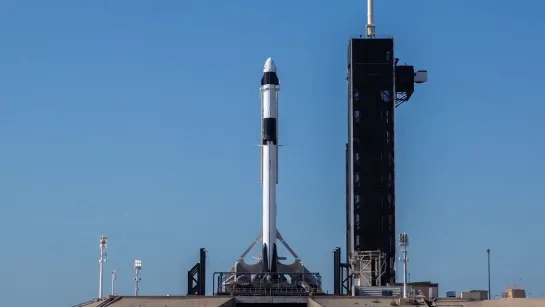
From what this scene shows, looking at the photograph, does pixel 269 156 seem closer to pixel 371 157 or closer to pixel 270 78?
pixel 270 78

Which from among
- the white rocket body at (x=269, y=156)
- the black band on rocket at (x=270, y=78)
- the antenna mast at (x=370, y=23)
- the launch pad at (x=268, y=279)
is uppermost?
the antenna mast at (x=370, y=23)

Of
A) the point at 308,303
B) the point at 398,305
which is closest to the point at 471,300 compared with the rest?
the point at 398,305

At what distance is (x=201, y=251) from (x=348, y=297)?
50.7 feet

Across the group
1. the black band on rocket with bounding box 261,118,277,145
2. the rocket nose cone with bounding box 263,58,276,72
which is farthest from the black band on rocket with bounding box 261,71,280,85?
the black band on rocket with bounding box 261,118,277,145

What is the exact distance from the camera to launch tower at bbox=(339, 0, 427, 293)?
328 feet

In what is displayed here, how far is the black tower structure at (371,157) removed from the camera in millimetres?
100000

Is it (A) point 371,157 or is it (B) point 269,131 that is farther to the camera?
(A) point 371,157

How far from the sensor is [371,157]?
10081 cm

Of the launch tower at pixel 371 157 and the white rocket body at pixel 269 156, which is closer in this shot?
the white rocket body at pixel 269 156

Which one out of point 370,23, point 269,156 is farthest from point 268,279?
point 370,23

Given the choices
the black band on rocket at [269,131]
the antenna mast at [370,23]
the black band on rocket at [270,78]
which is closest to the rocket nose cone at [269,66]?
the black band on rocket at [270,78]

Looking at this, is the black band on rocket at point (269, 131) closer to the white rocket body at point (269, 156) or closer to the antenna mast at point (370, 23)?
the white rocket body at point (269, 156)

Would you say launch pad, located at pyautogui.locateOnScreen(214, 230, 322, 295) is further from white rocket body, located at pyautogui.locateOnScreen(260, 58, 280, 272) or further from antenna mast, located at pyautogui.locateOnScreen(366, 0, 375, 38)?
antenna mast, located at pyautogui.locateOnScreen(366, 0, 375, 38)

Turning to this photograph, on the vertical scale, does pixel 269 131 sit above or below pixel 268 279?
above
